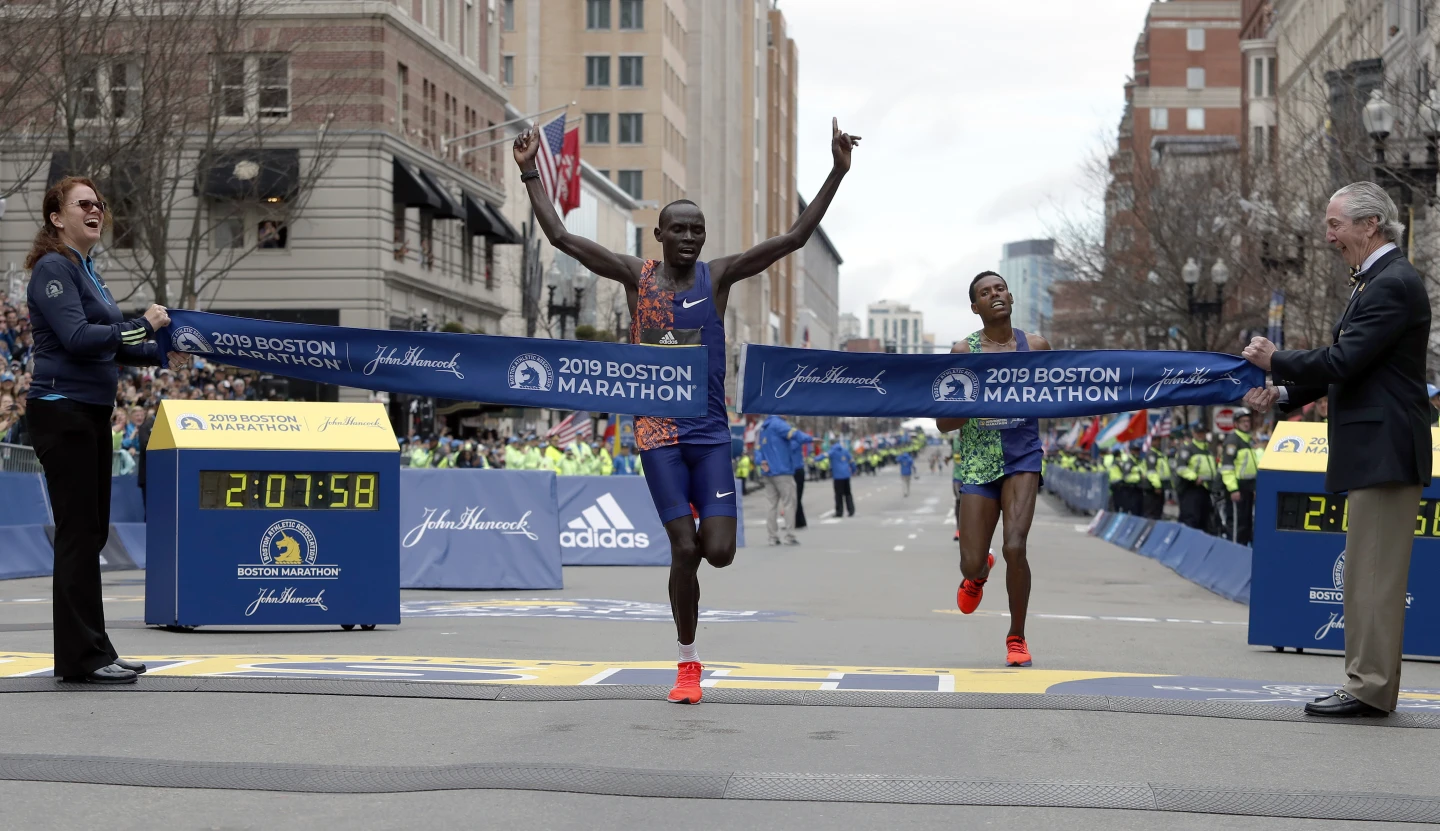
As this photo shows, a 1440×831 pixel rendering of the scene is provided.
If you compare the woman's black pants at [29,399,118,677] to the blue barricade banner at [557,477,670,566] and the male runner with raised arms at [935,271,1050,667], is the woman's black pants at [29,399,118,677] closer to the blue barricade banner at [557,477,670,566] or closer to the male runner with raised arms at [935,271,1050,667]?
the male runner with raised arms at [935,271,1050,667]

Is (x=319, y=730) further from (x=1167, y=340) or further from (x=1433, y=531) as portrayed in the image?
(x=1167, y=340)

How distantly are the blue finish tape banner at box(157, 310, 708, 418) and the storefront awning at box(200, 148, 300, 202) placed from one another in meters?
32.5

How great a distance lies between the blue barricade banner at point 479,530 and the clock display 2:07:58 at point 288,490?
6.10 metres

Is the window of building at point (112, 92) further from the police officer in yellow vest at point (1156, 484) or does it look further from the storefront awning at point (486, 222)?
the storefront awning at point (486, 222)

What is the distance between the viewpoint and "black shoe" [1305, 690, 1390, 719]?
7625 mm

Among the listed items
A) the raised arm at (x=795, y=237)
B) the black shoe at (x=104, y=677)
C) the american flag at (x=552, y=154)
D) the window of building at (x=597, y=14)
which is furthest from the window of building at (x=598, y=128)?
the black shoe at (x=104, y=677)

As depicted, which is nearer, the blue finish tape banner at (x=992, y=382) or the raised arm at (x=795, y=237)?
the raised arm at (x=795, y=237)

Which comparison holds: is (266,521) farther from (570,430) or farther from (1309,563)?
(570,430)

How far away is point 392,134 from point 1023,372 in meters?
39.9

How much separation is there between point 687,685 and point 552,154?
39.6 m

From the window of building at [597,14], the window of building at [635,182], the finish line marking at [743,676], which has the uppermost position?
the window of building at [597,14]

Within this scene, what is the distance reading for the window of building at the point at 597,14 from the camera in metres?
101

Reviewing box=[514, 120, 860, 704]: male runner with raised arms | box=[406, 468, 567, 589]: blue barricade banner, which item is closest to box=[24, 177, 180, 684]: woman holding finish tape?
box=[514, 120, 860, 704]: male runner with raised arms

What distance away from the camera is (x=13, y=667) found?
8.88m
